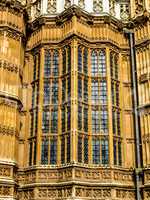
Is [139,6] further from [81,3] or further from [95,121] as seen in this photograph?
[95,121]

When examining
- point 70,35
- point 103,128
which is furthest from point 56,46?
point 103,128

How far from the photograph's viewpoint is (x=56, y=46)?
27.9m

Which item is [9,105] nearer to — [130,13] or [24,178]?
[24,178]

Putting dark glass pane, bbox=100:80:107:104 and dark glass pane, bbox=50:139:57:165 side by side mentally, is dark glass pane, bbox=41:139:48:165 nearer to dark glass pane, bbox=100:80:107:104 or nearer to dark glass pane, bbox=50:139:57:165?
dark glass pane, bbox=50:139:57:165

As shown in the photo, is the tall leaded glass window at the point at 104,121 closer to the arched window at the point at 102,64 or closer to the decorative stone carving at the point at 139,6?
the arched window at the point at 102,64

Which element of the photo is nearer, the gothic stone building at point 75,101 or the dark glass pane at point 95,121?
the gothic stone building at point 75,101

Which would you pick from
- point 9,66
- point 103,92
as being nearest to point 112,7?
point 103,92

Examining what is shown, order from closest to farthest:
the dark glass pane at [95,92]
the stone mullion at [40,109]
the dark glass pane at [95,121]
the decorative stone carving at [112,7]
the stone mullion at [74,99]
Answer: the stone mullion at [74,99], the stone mullion at [40,109], the dark glass pane at [95,121], the dark glass pane at [95,92], the decorative stone carving at [112,7]

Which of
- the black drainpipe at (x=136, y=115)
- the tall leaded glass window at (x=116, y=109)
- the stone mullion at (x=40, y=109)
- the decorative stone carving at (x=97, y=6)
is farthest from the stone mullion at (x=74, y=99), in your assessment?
the black drainpipe at (x=136, y=115)

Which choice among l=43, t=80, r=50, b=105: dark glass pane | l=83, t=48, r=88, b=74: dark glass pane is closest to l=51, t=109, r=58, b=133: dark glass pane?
l=43, t=80, r=50, b=105: dark glass pane

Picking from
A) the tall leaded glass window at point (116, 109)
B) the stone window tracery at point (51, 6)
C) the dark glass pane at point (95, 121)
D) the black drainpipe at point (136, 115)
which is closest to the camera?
the black drainpipe at point (136, 115)

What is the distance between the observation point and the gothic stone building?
24344 mm

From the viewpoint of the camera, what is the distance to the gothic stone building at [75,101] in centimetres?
2434

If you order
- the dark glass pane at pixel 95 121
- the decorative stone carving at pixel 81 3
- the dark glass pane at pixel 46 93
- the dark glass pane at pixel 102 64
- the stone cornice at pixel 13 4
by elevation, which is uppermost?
the decorative stone carving at pixel 81 3
